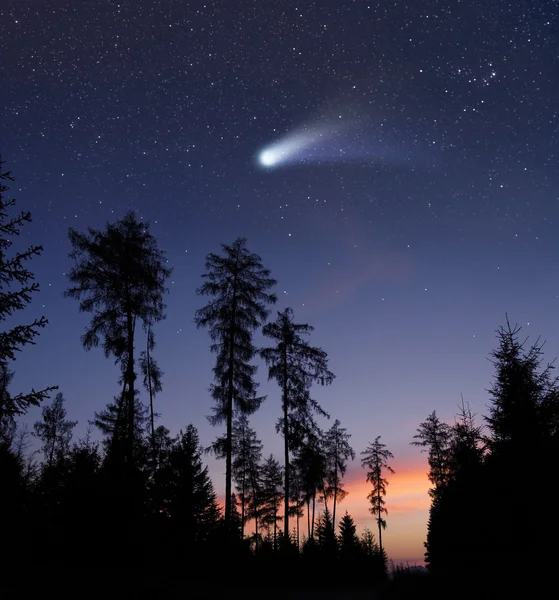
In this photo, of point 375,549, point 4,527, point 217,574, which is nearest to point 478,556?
point 217,574

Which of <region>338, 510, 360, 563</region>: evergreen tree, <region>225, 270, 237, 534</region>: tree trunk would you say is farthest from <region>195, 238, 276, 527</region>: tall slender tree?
<region>338, 510, 360, 563</region>: evergreen tree

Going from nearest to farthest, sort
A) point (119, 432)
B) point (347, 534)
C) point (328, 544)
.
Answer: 1. point (119, 432)
2. point (328, 544)
3. point (347, 534)

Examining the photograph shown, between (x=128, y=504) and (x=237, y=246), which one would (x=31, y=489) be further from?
(x=237, y=246)

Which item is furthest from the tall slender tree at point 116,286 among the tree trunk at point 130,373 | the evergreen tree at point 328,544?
the evergreen tree at point 328,544

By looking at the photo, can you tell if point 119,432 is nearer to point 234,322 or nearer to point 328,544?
point 234,322

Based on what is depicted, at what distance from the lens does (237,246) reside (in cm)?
2281

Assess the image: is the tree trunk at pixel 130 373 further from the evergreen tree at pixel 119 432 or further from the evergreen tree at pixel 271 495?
the evergreen tree at pixel 271 495

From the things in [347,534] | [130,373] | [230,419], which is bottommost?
[347,534]

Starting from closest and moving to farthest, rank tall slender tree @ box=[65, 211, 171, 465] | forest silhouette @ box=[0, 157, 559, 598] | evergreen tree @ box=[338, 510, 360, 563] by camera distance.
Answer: forest silhouette @ box=[0, 157, 559, 598]
tall slender tree @ box=[65, 211, 171, 465]
evergreen tree @ box=[338, 510, 360, 563]

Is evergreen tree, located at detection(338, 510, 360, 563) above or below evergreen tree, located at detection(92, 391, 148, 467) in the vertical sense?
below

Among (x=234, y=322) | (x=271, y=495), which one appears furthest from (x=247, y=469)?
(x=234, y=322)

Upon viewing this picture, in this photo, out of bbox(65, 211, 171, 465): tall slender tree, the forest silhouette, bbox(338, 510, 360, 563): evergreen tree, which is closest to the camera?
the forest silhouette

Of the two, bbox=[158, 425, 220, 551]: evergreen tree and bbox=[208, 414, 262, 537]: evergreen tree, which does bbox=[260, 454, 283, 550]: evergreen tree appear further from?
bbox=[158, 425, 220, 551]: evergreen tree

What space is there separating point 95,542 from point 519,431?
1172cm
